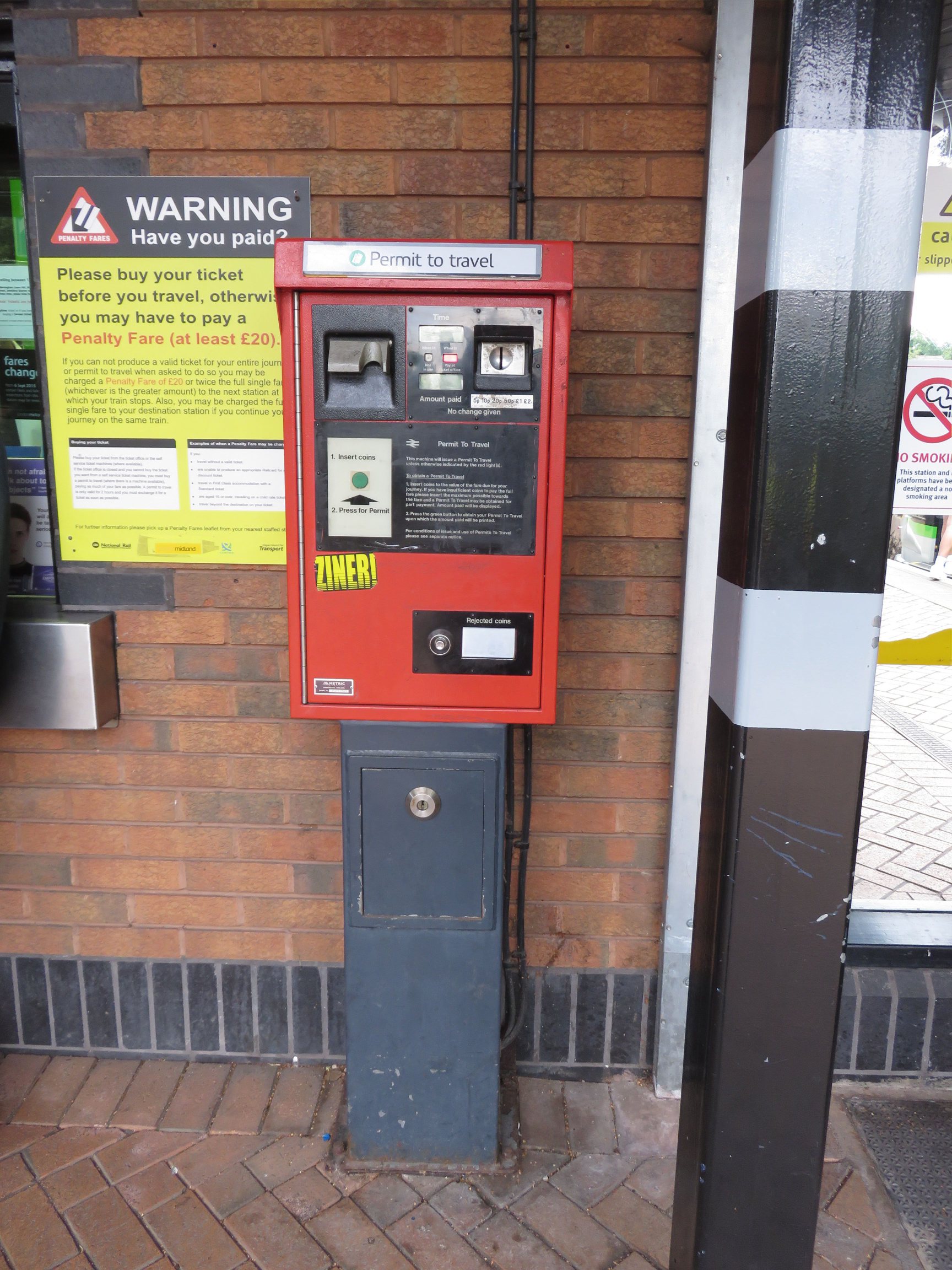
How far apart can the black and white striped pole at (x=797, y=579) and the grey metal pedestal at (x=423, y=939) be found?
621 mm

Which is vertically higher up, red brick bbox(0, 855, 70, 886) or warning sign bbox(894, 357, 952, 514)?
warning sign bbox(894, 357, 952, 514)

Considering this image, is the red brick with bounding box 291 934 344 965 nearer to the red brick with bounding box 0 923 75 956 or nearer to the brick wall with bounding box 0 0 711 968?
the brick wall with bounding box 0 0 711 968

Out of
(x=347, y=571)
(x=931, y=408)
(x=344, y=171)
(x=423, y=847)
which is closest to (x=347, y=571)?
(x=347, y=571)

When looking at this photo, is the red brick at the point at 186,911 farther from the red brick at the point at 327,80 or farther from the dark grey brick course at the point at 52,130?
the red brick at the point at 327,80

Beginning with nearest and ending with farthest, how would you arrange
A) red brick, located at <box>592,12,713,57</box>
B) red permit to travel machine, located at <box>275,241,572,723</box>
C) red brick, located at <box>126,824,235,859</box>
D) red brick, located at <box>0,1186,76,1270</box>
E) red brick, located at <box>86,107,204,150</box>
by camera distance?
red permit to travel machine, located at <box>275,241,572,723</box>, red brick, located at <box>0,1186,76,1270</box>, red brick, located at <box>592,12,713,57</box>, red brick, located at <box>86,107,204,150</box>, red brick, located at <box>126,824,235,859</box>

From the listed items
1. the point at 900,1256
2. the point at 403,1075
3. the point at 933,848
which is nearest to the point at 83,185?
the point at 403,1075

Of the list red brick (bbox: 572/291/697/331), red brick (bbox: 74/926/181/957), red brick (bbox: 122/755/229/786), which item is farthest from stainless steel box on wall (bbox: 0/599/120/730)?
red brick (bbox: 572/291/697/331)

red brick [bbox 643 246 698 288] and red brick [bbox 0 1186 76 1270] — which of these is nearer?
red brick [bbox 0 1186 76 1270]

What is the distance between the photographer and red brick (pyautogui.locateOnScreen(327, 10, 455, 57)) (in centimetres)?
215

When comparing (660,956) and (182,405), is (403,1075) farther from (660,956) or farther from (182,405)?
(182,405)

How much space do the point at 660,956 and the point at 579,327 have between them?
70.6 inches

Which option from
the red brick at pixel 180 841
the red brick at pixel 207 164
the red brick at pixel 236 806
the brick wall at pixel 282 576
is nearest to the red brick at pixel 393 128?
→ the brick wall at pixel 282 576

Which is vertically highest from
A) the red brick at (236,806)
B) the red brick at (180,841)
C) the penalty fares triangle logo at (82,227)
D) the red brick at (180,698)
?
the penalty fares triangle logo at (82,227)

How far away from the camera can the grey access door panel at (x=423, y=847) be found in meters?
2.03
